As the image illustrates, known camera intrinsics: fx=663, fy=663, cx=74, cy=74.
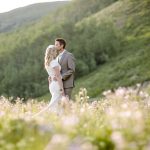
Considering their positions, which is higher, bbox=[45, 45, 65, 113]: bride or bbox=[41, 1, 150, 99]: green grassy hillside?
bbox=[45, 45, 65, 113]: bride

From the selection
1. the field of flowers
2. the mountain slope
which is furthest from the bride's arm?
the mountain slope

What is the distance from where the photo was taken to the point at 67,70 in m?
15.0

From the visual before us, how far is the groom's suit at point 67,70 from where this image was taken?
1484cm

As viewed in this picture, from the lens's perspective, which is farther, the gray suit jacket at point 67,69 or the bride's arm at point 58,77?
the gray suit jacket at point 67,69

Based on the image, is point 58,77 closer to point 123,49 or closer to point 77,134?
point 77,134

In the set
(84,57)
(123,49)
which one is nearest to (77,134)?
(84,57)

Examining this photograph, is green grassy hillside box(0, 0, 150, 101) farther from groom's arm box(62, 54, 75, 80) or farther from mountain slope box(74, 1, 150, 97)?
groom's arm box(62, 54, 75, 80)

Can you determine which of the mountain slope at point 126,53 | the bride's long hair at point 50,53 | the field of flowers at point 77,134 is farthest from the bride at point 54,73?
the mountain slope at point 126,53

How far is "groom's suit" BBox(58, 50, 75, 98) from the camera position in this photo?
14.8 m

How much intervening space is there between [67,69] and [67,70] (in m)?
0.03

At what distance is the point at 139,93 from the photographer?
1060 cm


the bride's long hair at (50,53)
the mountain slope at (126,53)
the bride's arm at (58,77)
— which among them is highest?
the bride's long hair at (50,53)

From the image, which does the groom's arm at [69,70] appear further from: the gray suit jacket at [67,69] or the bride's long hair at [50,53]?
the bride's long hair at [50,53]

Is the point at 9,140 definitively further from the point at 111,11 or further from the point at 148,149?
the point at 111,11
